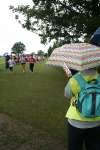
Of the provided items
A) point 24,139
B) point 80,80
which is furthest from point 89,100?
point 24,139

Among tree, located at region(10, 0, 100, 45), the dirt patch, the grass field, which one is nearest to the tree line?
tree, located at region(10, 0, 100, 45)

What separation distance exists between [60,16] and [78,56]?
2788cm

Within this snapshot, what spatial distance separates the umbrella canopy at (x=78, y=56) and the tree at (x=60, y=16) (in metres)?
25.4

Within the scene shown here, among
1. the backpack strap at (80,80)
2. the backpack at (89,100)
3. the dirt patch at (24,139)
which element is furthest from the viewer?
the dirt patch at (24,139)

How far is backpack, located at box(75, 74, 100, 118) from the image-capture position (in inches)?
212

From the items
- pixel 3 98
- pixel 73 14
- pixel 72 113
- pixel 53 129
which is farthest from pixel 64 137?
pixel 73 14

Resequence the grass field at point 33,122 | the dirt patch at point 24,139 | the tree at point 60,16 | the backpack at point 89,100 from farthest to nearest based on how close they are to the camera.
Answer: the tree at point 60,16 < the grass field at point 33,122 < the dirt patch at point 24,139 < the backpack at point 89,100

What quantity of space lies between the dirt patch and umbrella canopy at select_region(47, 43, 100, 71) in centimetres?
362

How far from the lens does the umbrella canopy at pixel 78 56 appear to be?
17.8ft

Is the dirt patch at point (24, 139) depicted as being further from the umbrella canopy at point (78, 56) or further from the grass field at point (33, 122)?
the umbrella canopy at point (78, 56)

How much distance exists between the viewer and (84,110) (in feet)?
17.8

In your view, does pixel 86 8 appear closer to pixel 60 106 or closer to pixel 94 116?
pixel 60 106

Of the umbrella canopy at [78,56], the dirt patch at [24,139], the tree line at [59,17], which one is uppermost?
the umbrella canopy at [78,56]

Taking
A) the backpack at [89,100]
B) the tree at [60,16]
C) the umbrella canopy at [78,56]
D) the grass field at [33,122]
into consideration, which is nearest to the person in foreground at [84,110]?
the backpack at [89,100]
